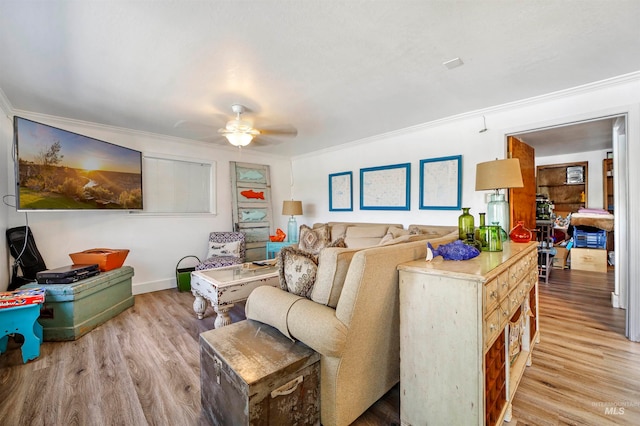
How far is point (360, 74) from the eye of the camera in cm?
235

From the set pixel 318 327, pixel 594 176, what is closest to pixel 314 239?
pixel 318 327

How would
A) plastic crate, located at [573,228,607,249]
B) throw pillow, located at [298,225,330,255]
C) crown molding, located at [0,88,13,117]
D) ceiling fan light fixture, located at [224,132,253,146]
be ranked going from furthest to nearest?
plastic crate, located at [573,228,607,249], throw pillow, located at [298,225,330,255], ceiling fan light fixture, located at [224,132,253,146], crown molding, located at [0,88,13,117]

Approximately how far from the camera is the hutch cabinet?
5.33 m

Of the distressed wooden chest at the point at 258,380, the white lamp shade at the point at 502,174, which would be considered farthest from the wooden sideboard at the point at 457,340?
the white lamp shade at the point at 502,174

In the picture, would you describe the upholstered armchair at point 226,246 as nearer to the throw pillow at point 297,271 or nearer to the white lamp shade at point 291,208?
the white lamp shade at point 291,208

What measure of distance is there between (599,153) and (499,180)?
195 inches

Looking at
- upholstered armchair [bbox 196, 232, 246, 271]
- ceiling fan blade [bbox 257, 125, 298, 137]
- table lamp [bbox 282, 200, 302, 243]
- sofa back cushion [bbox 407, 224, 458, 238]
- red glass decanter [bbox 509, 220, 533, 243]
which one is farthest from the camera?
table lamp [bbox 282, 200, 302, 243]

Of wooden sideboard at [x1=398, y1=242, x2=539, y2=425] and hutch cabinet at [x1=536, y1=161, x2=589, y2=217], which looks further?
hutch cabinet at [x1=536, y1=161, x2=589, y2=217]

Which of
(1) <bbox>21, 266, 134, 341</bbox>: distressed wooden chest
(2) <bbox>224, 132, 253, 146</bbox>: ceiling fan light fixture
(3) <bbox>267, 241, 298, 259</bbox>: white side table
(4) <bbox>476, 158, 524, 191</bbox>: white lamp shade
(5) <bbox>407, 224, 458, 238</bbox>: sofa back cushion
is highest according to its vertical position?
(2) <bbox>224, 132, 253, 146</bbox>: ceiling fan light fixture

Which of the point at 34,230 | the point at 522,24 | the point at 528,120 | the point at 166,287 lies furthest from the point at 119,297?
the point at 528,120

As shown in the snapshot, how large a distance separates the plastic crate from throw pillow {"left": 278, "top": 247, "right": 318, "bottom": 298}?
18.5 feet

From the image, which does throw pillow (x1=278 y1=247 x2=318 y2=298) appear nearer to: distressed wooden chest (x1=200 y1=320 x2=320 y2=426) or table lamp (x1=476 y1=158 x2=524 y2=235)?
distressed wooden chest (x1=200 y1=320 x2=320 y2=426)

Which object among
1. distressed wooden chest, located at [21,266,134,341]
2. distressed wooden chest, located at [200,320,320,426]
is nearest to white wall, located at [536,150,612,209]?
distressed wooden chest, located at [200,320,320,426]

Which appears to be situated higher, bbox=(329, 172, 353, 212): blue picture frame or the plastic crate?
bbox=(329, 172, 353, 212): blue picture frame
